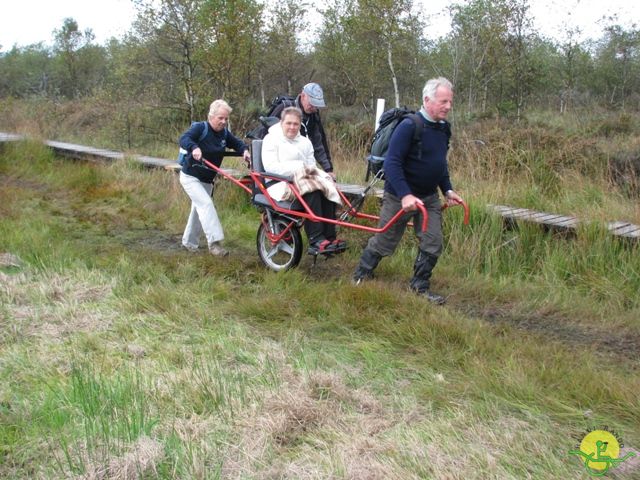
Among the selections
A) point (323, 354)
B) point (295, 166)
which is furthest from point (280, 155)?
point (323, 354)

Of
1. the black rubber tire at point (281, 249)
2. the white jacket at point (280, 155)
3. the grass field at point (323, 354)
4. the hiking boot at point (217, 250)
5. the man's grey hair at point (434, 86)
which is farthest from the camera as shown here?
the hiking boot at point (217, 250)

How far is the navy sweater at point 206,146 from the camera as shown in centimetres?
709

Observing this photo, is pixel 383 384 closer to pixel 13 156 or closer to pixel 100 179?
pixel 100 179

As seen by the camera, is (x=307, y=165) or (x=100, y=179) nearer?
(x=307, y=165)

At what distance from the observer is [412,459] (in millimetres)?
2980

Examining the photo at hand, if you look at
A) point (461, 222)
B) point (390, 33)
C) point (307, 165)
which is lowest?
point (461, 222)

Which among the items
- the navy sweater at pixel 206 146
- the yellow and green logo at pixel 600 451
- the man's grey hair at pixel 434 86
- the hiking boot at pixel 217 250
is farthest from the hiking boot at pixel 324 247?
the yellow and green logo at pixel 600 451

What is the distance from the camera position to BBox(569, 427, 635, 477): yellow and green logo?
9.69 ft

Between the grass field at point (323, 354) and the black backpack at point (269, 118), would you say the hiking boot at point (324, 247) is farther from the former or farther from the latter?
the black backpack at point (269, 118)

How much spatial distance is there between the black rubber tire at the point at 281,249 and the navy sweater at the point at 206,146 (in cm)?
103

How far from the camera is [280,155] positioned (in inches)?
252

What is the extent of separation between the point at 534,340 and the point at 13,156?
35.4ft

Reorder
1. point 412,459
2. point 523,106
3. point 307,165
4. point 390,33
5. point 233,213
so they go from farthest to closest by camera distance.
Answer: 1. point 523,106
2. point 390,33
3. point 233,213
4. point 307,165
5. point 412,459

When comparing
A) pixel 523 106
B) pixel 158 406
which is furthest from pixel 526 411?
pixel 523 106
